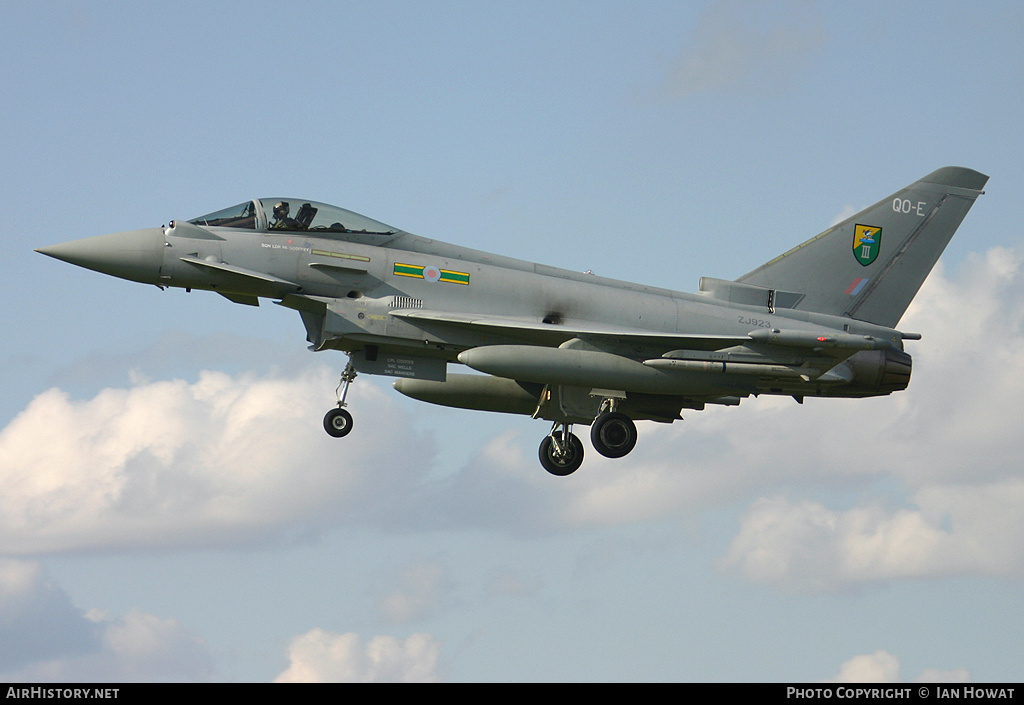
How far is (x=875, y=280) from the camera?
21.4 m

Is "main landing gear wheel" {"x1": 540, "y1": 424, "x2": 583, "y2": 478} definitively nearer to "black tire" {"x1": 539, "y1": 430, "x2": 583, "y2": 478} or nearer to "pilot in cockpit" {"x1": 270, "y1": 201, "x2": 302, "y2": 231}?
"black tire" {"x1": 539, "y1": 430, "x2": 583, "y2": 478}

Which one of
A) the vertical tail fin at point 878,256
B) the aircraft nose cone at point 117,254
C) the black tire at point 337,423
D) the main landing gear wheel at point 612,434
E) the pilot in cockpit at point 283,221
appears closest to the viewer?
the aircraft nose cone at point 117,254

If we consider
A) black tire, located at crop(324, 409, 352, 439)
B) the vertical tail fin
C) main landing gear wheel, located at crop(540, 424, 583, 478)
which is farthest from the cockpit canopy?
the vertical tail fin

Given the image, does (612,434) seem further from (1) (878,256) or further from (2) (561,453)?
(1) (878,256)

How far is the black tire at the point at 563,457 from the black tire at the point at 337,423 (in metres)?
4.52

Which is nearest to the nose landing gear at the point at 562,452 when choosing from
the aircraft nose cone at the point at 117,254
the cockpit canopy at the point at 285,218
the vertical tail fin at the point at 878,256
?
the vertical tail fin at the point at 878,256

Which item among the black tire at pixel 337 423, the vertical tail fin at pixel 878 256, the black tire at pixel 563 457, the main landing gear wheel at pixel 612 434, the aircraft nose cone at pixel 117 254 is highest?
the vertical tail fin at pixel 878 256

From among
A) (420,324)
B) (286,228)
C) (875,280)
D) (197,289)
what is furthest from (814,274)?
(197,289)

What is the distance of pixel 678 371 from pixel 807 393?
109 inches

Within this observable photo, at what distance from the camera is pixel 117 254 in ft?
61.3

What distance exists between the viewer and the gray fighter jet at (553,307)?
62.1 feet

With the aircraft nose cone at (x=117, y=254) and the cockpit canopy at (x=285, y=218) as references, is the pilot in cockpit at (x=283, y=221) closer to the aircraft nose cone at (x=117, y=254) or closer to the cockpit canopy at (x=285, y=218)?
the cockpit canopy at (x=285, y=218)

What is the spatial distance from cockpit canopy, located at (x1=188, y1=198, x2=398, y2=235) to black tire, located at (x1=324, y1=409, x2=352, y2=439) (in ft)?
9.76
